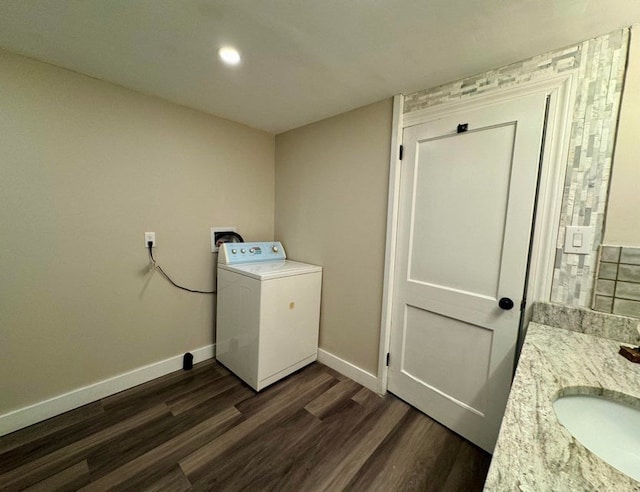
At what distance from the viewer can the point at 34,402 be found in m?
1.59

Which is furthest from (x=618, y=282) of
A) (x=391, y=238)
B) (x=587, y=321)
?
(x=391, y=238)

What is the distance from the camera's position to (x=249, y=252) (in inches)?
91.4

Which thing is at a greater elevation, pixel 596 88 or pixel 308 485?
pixel 596 88

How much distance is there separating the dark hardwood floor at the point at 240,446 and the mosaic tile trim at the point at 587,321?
857 mm

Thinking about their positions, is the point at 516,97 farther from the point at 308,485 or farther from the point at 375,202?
the point at 308,485

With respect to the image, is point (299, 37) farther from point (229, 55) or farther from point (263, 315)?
point (263, 315)

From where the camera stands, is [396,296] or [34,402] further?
[396,296]


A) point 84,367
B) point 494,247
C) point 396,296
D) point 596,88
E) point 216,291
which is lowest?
point 84,367

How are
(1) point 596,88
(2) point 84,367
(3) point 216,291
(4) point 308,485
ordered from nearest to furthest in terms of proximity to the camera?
(1) point 596,88 → (4) point 308,485 → (2) point 84,367 → (3) point 216,291

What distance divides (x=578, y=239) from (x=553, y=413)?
0.90m

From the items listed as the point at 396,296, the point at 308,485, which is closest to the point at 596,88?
the point at 396,296

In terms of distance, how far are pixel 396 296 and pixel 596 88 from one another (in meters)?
1.42

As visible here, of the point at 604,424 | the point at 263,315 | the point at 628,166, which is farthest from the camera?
the point at 263,315

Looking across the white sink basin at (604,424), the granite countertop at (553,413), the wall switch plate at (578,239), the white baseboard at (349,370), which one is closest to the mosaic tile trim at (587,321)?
the granite countertop at (553,413)
